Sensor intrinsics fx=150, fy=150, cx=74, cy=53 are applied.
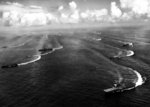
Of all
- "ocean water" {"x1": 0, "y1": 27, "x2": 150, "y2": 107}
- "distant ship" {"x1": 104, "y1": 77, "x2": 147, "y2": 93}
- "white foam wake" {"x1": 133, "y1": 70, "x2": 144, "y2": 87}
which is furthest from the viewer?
"white foam wake" {"x1": 133, "y1": 70, "x2": 144, "y2": 87}

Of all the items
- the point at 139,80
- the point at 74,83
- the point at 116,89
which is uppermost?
the point at 139,80

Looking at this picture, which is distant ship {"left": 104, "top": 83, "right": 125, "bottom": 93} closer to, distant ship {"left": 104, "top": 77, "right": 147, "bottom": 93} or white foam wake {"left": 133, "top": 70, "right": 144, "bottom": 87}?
distant ship {"left": 104, "top": 77, "right": 147, "bottom": 93}

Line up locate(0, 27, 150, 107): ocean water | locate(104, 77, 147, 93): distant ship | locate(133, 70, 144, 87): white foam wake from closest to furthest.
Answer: locate(0, 27, 150, 107): ocean water → locate(104, 77, 147, 93): distant ship → locate(133, 70, 144, 87): white foam wake

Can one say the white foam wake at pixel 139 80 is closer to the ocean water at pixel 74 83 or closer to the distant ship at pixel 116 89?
the ocean water at pixel 74 83

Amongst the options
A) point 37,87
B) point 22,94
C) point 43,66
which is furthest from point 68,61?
point 22,94

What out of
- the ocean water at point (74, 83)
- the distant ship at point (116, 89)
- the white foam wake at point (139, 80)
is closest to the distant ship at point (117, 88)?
the distant ship at point (116, 89)

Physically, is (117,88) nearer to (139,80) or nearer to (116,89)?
(116,89)

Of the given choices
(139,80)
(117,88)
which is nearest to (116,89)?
(117,88)

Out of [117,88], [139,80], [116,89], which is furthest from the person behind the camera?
[139,80]

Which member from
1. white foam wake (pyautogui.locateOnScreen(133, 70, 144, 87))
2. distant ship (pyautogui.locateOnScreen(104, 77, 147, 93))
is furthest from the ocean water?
distant ship (pyautogui.locateOnScreen(104, 77, 147, 93))

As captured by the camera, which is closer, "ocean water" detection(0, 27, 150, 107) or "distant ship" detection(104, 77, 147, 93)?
"ocean water" detection(0, 27, 150, 107)

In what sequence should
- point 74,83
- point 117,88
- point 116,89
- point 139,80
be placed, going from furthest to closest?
point 139,80, point 74,83, point 117,88, point 116,89
